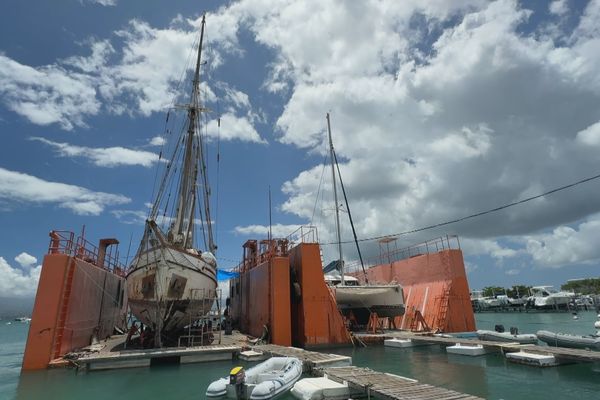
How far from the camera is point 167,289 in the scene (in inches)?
671

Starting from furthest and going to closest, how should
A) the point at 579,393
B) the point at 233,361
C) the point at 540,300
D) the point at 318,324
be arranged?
the point at 540,300
the point at 318,324
the point at 233,361
the point at 579,393

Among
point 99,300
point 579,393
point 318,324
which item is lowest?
point 579,393

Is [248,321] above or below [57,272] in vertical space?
below

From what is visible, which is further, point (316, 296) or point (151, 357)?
point (316, 296)

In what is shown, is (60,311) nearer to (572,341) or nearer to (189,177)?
(189,177)

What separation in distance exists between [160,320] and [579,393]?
15336mm

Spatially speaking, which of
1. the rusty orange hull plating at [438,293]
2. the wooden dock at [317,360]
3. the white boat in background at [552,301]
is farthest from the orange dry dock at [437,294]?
the white boat in background at [552,301]

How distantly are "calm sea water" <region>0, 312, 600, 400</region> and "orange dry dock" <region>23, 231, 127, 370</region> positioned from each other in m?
1.08

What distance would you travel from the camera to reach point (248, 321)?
24984 mm

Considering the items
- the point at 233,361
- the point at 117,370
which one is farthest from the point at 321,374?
the point at 117,370

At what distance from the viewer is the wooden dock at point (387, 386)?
7910mm

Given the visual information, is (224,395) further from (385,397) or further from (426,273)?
(426,273)

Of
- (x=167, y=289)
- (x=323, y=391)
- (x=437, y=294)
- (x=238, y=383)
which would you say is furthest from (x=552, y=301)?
(x=238, y=383)

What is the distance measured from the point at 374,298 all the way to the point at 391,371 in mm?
8775
